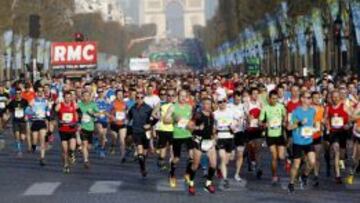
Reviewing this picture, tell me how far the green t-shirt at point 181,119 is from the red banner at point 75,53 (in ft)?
107

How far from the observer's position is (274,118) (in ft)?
67.5

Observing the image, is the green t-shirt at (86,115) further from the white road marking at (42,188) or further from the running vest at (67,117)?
the white road marking at (42,188)

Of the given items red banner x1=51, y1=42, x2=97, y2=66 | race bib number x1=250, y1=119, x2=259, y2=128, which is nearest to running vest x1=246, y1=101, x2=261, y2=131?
race bib number x1=250, y1=119, x2=259, y2=128

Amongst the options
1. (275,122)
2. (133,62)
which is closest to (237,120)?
(275,122)

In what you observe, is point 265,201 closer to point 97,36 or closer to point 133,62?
point 133,62

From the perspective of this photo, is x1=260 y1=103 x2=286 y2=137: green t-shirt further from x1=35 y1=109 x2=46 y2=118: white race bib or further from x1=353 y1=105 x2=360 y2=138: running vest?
x1=35 y1=109 x2=46 y2=118: white race bib

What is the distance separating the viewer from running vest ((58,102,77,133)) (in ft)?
78.9

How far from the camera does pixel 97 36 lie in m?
155

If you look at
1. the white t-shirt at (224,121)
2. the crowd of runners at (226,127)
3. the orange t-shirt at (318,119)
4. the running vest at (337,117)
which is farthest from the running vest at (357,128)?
the white t-shirt at (224,121)

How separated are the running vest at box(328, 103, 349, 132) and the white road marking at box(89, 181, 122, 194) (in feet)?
14.0

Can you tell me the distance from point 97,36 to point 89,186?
135 metres

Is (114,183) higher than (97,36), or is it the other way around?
(97,36)

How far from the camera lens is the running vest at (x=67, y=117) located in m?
24.1

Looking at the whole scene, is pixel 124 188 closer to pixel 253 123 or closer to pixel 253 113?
pixel 253 123
